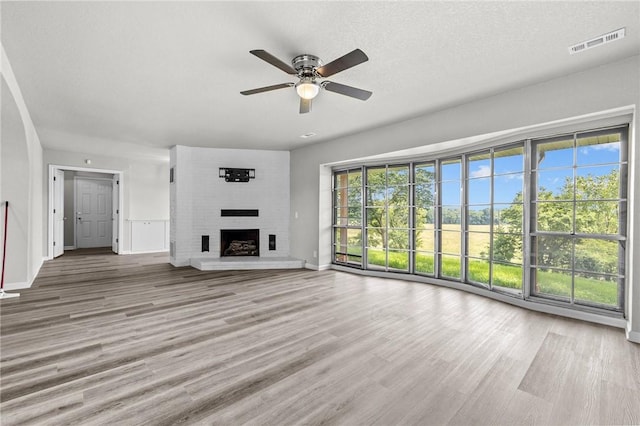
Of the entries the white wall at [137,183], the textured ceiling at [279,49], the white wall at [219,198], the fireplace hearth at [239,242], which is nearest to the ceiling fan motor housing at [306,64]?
the textured ceiling at [279,49]

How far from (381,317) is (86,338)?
2.97 m

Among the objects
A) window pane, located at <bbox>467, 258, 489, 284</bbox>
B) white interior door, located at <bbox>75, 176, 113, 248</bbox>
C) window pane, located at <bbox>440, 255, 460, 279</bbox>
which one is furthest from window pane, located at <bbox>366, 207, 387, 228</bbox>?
white interior door, located at <bbox>75, 176, 113, 248</bbox>

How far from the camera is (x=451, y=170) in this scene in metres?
4.87

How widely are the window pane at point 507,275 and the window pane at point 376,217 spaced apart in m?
2.00

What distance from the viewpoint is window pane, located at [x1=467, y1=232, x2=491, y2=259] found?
434 cm

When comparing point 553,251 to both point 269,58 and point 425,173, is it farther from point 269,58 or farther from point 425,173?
point 269,58

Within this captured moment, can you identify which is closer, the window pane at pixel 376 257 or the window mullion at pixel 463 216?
the window mullion at pixel 463 216

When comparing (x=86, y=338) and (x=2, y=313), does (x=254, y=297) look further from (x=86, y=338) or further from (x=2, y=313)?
(x=2, y=313)

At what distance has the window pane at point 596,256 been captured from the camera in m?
3.23

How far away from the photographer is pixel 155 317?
335cm

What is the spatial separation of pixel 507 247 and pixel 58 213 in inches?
393

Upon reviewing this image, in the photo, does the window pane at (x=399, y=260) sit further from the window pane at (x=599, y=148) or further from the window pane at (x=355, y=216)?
the window pane at (x=599, y=148)

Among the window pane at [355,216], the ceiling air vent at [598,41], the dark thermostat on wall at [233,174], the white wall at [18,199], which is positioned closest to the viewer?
the ceiling air vent at [598,41]

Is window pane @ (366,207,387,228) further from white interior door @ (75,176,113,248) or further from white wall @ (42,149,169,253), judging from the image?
white interior door @ (75,176,113,248)
